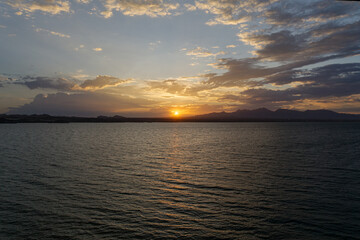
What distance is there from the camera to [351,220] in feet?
53.4

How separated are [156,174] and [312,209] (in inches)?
718

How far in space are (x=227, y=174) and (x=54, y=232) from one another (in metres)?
21.2

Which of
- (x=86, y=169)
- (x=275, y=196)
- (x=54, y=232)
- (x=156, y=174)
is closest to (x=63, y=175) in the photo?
(x=86, y=169)

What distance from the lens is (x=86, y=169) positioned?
33.0m

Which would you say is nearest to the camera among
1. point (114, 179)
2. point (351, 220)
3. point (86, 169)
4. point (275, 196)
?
point (351, 220)

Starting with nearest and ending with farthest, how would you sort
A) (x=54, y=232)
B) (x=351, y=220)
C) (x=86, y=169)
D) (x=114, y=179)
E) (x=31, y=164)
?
1. (x=54, y=232)
2. (x=351, y=220)
3. (x=114, y=179)
4. (x=86, y=169)
5. (x=31, y=164)

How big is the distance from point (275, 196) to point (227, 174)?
30.4ft

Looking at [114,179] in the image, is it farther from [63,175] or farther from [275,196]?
[275,196]

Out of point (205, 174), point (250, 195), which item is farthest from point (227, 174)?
point (250, 195)

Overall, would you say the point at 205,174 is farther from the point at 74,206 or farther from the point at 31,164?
the point at 31,164

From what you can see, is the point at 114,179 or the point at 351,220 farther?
the point at 114,179

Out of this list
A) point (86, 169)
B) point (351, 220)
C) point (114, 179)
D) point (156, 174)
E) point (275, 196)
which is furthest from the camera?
point (86, 169)

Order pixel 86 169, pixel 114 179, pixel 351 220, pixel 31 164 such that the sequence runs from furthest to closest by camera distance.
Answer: pixel 31 164
pixel 86 169
pixel 114 179
pixel 351 220

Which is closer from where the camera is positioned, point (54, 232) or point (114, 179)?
point (54, 232)
